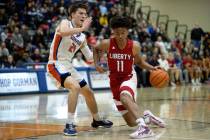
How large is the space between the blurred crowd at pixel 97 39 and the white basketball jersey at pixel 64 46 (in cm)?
1080

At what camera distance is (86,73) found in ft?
66.7

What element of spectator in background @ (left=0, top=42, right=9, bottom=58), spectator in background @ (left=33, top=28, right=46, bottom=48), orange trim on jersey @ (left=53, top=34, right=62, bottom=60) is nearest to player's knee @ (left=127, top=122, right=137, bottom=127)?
orange trim on jersey @ (left=53, top=34, right=62, bottom=60)

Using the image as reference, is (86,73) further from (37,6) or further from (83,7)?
(83,7)

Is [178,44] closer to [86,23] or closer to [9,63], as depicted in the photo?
[9,63]

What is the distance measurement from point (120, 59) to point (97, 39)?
15413 millimetres

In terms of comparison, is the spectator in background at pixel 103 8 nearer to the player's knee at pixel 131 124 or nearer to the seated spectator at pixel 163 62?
the seated spectator at pixel 163 62

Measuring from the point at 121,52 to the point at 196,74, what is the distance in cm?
1883

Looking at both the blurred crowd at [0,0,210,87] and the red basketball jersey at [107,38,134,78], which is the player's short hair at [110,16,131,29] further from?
the blurred crowd at [0,0,210,87]

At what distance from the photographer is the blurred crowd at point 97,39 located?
2011cm

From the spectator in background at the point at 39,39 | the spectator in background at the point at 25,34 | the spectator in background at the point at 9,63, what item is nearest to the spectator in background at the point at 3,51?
the spectator in background at the point at 9,63

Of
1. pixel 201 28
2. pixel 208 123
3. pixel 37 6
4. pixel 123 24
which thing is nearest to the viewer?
pixel 123 24

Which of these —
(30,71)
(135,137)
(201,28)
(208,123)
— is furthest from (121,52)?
(201,28)

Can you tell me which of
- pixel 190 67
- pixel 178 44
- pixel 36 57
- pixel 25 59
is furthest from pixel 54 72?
pixel 178 44

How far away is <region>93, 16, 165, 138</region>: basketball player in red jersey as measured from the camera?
753 cm
